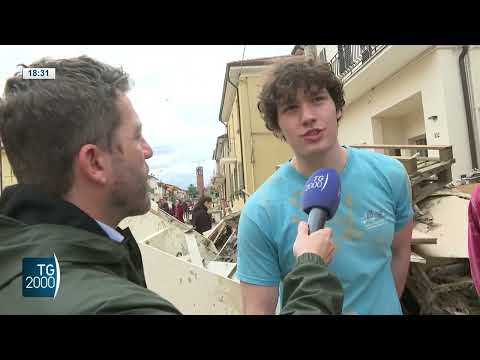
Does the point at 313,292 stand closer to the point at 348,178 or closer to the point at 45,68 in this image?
the point at 348,178

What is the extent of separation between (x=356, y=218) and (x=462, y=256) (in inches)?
47.9

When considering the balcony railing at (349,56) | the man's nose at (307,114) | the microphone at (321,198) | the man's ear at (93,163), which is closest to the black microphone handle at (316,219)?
the microphone at (321,198)

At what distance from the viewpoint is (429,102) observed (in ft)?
6.88

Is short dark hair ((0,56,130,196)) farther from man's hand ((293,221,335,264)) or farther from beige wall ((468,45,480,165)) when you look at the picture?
beige wall ((468,45,480,165))

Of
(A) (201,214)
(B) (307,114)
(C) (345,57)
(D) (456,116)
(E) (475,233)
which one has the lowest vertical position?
(E) (475,233)

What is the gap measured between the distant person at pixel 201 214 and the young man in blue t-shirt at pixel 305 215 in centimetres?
33

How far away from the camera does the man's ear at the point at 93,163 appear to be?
0.69 meters

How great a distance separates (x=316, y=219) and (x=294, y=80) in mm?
427

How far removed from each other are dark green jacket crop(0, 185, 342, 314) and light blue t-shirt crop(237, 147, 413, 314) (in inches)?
12.6

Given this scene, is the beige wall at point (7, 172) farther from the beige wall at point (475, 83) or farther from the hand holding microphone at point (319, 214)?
the beige wall at point (475, 83)

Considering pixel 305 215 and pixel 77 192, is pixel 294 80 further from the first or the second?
Result: pixel 77 192

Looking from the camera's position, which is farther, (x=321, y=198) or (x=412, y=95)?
(x=412, y=95)

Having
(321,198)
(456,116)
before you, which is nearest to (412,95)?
(456,116)

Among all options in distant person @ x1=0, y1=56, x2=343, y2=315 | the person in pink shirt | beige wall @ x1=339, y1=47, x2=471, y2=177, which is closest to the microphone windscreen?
distant person @ x1=0, y1=56, x2=343, y2=315
